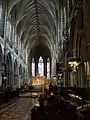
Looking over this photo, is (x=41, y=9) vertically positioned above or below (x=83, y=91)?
above

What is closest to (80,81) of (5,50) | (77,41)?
(77,41)

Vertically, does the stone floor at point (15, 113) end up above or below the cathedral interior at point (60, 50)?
below

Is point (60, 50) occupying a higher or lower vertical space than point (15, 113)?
higher

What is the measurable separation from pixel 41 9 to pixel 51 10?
5.43 m

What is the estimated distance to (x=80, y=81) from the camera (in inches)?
732

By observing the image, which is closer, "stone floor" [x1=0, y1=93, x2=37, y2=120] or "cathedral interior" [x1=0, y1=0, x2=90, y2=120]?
"stone floor" [x1=0, y1=93, x2=37, y2=120]

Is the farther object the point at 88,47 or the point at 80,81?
the point at 80,81

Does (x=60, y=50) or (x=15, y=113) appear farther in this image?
(x=60, y=50)

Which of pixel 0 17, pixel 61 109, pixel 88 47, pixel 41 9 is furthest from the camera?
pixel 41 9

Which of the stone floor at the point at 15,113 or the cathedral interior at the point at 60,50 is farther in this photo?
the cathedral interior at the point at 60,50

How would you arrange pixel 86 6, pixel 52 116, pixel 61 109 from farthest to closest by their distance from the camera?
pixel 86 6 → pixel 52 116 → pixel 61 109

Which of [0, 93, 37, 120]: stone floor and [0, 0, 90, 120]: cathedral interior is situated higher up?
[0, 0, 90, 120]: cathedral interior

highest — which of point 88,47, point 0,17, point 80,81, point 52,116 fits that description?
point 0,17

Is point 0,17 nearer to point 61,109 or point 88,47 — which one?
point 88,47
